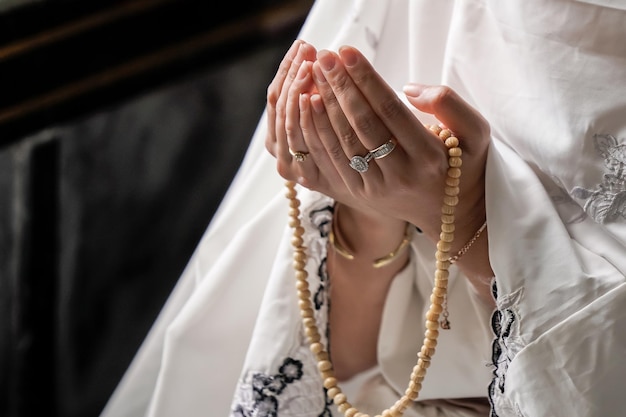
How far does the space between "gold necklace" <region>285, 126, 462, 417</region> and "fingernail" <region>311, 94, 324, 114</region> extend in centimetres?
10

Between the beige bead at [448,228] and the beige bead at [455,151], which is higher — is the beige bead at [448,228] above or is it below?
below

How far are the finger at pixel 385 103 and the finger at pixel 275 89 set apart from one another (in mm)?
83

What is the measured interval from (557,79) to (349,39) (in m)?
0.23

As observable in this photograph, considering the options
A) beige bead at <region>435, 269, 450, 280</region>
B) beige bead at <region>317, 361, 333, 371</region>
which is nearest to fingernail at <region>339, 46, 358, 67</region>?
beige bead at <region>435, 269, 450, 280</region>

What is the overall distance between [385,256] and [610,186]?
252 mm

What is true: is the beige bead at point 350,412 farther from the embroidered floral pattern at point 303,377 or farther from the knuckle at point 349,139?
the knuckle at point 349,139

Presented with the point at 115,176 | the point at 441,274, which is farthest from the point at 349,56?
the point at 115,176

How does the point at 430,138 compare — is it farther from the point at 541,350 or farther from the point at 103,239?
the point at 103,239

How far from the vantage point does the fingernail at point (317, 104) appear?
0.64 meters

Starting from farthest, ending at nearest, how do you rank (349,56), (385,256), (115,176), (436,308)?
1. (115,176)
2. (385,256)
3. (436,308)
4. (349,56)

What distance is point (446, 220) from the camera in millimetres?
670

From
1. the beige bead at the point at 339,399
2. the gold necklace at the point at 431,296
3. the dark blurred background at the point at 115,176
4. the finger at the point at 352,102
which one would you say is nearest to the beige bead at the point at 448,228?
the gold necklace at the point at 431,296

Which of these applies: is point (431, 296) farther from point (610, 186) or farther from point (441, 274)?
point (610, 186)

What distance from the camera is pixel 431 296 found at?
2.33 ft
